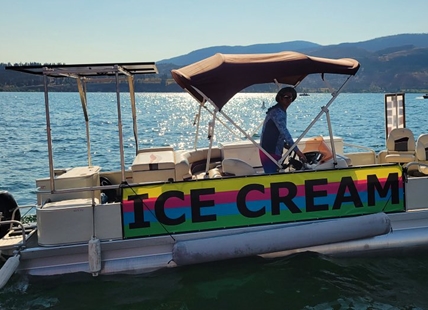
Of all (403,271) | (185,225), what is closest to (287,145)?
(185,225)

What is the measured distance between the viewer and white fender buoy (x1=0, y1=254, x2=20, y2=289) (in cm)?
573

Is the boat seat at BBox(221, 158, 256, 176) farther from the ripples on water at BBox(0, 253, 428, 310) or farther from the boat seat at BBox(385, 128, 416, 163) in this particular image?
the boat seat at BBox(385, 128, 416, 163)

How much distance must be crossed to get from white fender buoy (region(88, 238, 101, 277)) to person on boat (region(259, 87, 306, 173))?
8.57 ft

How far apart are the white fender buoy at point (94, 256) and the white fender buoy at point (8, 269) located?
874 millimetres

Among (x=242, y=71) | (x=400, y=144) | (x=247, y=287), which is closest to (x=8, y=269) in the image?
(x=247, y=287)

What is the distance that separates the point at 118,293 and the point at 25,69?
3.06 meters

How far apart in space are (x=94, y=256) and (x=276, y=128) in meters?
3.06

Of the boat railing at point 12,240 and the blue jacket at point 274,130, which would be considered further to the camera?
the blue jacket at point 274,130

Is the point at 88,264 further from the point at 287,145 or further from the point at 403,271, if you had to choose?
the point at 403,271

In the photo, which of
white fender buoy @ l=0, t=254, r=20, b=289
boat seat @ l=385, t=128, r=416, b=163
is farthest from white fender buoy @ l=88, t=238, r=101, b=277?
boat seat @ l=385, t=128, r=416, b=163

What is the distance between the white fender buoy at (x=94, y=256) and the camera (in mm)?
6277

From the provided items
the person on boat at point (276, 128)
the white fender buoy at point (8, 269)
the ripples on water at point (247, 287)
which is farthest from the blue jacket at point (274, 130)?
the white fender buoy at point (8, 269)

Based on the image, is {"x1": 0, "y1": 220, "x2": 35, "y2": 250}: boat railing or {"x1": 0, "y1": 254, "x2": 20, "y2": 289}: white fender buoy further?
{"x1": 0, "y1": 220, "x2": 35, "y2": 250}: boat railing

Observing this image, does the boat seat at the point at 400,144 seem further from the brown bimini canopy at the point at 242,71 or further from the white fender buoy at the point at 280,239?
the brown bimini canopy at the point at 242,71
